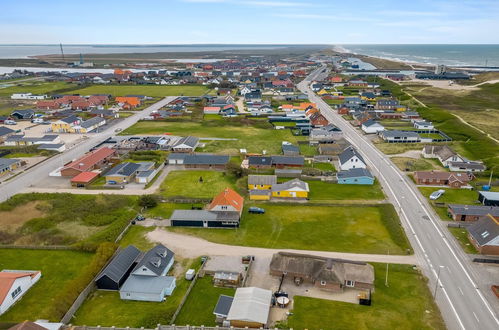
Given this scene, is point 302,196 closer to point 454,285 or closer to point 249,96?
point 454,285

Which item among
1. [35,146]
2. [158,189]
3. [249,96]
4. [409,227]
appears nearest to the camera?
[409,227]

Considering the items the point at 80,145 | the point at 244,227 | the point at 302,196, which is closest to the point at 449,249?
the point at 302,196

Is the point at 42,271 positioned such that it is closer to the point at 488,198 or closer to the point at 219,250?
the point at 219,250

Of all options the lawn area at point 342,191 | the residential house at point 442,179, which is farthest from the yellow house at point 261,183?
the residential house at point 442,179

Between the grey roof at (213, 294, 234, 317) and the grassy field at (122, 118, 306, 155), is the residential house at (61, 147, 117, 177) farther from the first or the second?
the grey roof at (213, 294, 234, 317)

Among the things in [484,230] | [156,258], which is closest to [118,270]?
[156,258]

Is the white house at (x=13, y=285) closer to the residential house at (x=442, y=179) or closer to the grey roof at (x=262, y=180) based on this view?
the grey roof at (x=262, y=180)
